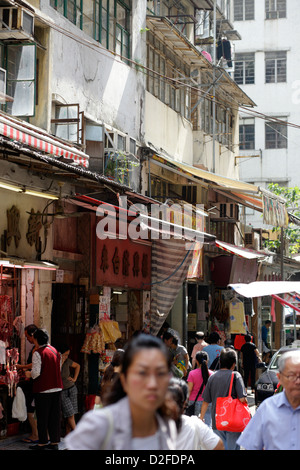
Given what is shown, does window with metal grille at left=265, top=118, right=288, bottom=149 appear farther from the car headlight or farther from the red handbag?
the red handbag

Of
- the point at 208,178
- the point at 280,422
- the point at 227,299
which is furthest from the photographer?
the point at 227,299

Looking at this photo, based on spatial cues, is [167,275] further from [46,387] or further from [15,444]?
[46,387]

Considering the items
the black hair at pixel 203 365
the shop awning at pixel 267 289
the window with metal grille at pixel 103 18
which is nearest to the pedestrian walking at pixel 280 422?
the black hair at pixel 203 365

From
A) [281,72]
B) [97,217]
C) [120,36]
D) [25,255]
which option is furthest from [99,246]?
[281,72]

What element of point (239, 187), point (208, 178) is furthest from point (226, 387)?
point (239, 187)

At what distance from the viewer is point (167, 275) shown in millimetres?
17562

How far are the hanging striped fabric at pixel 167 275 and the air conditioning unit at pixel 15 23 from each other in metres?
6.20

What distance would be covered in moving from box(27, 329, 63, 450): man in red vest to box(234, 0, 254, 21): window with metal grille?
3473cm

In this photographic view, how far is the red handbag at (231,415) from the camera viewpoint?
8.86 meters

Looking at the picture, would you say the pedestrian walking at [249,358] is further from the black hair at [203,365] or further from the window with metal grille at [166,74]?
the black hair at [203,365]

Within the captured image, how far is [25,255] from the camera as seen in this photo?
1259cm

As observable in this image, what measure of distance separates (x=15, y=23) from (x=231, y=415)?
6730mm

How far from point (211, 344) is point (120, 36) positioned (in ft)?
25.9
